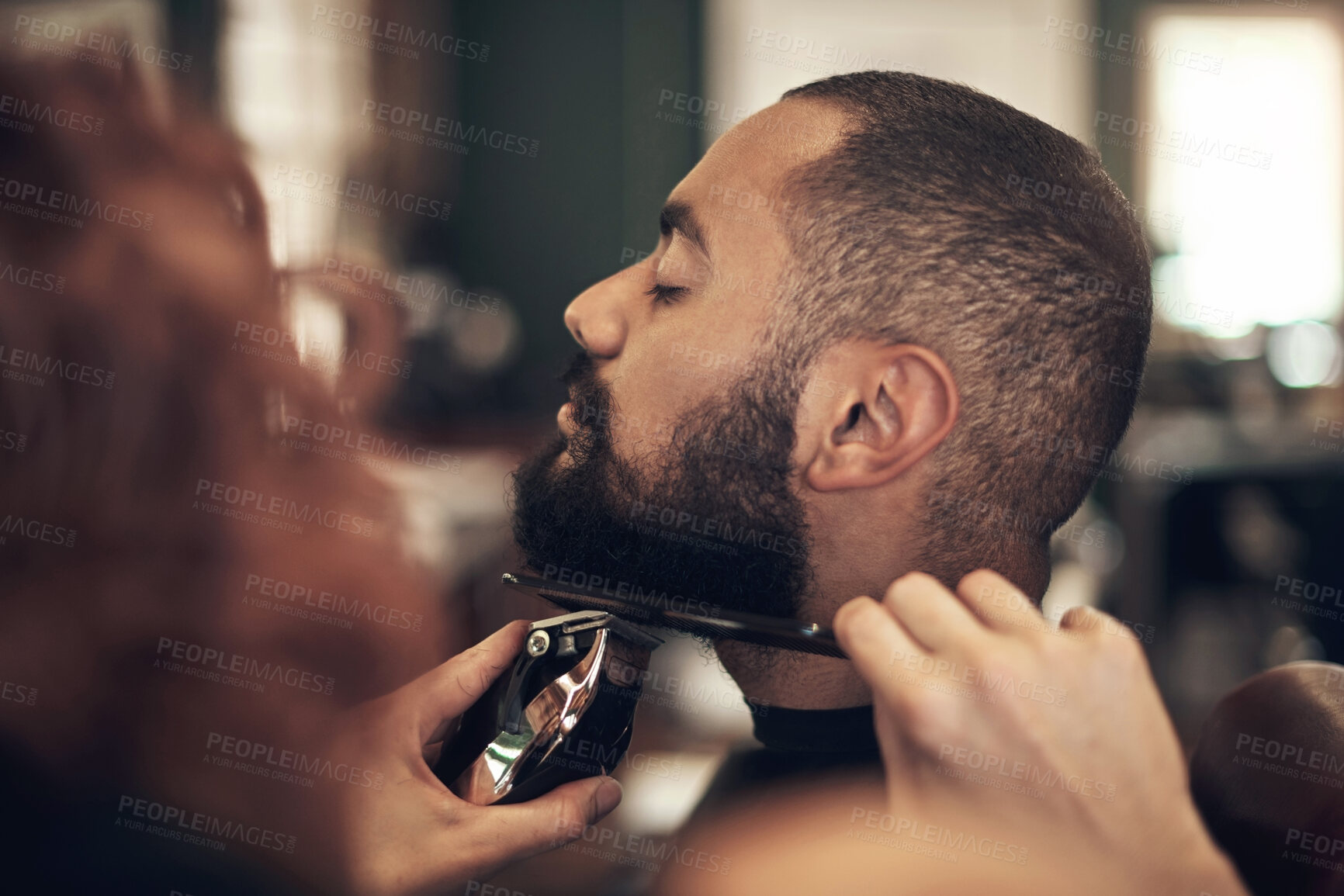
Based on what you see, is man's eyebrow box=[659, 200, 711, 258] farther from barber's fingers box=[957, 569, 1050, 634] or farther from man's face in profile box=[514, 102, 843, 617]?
barber's fingers box=[957, 569, 1050, 634]

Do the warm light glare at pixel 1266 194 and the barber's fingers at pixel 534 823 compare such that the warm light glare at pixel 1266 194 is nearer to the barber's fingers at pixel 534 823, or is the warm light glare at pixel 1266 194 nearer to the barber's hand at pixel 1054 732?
the barber's hand at pixel 1054 732

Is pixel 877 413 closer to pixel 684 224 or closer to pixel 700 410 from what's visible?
pixel 700 410

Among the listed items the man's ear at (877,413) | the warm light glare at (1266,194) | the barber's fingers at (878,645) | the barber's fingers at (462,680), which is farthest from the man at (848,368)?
the warm light glare at (1266,194)

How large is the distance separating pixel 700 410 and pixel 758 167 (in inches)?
10.2

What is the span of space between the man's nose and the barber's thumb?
435 millimetres

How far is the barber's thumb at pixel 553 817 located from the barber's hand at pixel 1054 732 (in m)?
0.31

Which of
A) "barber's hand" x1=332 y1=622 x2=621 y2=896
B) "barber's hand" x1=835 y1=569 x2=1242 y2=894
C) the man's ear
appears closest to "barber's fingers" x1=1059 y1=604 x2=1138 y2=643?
"barber's hand" x1=835 y1=569 x2=1242 y2=894

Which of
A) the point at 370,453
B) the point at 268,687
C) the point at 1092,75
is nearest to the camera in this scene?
the point at 268,687

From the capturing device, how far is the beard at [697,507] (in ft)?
2.99

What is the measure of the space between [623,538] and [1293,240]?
11.8 ft

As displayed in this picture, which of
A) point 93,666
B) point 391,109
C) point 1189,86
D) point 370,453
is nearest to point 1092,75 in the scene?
point 1189,86

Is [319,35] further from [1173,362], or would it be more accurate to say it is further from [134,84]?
[1173,362]

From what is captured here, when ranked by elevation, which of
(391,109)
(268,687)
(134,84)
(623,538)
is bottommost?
(268,687)

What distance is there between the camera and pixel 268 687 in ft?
4.01
